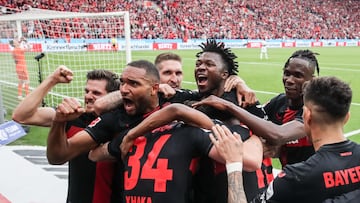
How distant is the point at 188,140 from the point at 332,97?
0.89 metres

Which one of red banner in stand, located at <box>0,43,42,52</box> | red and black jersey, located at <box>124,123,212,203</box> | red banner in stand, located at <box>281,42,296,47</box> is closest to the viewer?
red and black jersey, located at <box>124,123,212,203</box>

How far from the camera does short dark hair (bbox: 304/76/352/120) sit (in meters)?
2.12

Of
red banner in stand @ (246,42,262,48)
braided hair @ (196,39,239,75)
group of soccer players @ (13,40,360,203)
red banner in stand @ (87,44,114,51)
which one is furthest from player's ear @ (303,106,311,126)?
red banner in stand @ (246,42,262,48)

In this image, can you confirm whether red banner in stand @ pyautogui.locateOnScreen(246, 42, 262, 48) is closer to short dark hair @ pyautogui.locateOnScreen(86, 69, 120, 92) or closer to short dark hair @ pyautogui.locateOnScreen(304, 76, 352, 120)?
short dark hair @ pyautogui.locateOnScreen(86, 69, 120, 92)

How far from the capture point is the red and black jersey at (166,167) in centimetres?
243

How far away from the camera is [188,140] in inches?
99.1

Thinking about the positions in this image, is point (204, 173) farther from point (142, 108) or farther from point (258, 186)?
point (142, 108)

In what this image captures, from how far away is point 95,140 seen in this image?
281 centimetres

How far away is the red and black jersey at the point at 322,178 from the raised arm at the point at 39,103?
1665 millimetres

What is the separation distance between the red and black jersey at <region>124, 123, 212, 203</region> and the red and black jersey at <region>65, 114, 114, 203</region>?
25.3 inches

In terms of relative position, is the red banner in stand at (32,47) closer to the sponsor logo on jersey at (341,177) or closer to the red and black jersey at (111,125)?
the red and black jersey at (111,125)

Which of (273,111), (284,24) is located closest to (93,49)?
(273,111)

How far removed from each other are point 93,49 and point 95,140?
1059 centimetres

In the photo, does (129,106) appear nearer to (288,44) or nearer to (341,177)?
(341,177)
